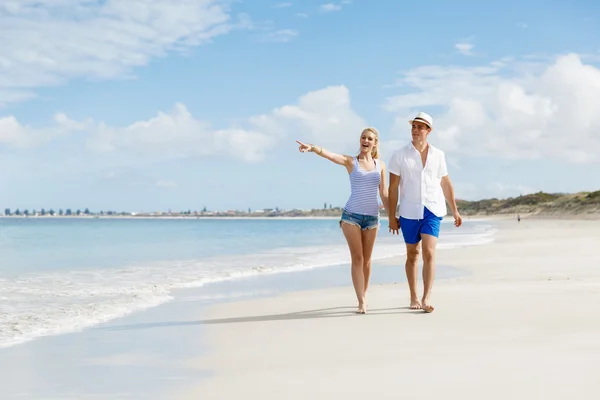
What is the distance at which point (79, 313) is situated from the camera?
7.42m

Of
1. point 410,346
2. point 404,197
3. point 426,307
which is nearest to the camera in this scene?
point 410,346

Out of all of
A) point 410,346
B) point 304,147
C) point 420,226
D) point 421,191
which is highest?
point 304,147

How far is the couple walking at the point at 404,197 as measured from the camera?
6.52 m

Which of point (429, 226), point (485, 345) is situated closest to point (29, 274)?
point (429, 226)

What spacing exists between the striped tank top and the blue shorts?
0.36 m

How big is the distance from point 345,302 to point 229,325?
1.84 meters

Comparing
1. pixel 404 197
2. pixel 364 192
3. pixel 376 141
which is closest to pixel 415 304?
pixel 404 197

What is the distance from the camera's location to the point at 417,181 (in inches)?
257

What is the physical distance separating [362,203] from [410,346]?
2.12 meters

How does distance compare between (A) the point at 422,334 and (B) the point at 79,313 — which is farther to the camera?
(B) the point at 79,313

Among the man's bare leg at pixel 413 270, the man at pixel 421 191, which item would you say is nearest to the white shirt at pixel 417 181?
the man at pixel 421 191

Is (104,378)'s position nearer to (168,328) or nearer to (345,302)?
(168,328)

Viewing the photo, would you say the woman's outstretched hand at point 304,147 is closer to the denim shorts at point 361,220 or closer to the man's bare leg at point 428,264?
the denim shorts at point 361,220

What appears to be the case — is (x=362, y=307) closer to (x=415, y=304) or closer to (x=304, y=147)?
(x=415, y=304)
